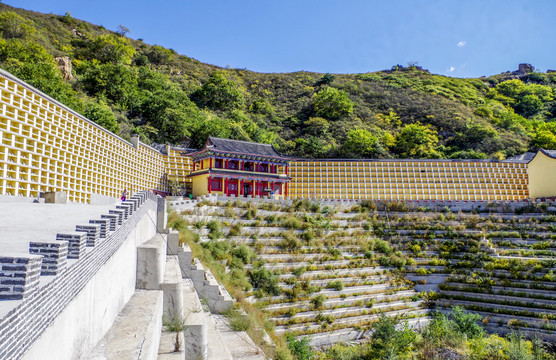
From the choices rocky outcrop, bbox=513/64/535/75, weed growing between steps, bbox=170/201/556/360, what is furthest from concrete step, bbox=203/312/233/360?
rocky outcrop, bbox=513/64/535/75

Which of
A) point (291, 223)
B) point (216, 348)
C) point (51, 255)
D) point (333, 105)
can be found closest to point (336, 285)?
point (291, 223)

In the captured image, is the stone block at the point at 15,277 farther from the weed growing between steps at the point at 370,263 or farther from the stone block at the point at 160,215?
the weed growing between steps at the point at 370,263

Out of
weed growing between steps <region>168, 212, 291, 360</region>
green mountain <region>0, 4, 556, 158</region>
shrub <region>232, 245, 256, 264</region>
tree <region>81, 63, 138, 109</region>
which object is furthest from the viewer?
tree <region>81, 63, 138, 109</region>

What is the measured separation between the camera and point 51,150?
15.2 m

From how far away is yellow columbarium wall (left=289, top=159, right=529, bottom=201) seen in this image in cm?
3153

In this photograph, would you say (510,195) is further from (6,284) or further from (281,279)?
(6,284)

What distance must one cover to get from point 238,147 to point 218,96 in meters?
28.9

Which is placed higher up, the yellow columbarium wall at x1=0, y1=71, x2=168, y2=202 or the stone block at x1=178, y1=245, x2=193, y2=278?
the yellow columbarium wall at x1=0, y1=71, x2=168, y2=202

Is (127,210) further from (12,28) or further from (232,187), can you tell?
(12,28)

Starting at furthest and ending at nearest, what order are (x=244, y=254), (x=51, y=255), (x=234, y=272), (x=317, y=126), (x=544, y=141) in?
(x=317, y=126) → (x=544, y=141) → (x=244, y=254) → (x=234, y=272) → (x=51, y=255)

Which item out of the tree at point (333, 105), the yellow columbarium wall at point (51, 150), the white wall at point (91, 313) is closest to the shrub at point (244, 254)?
the yellow columbarium wall at point (51, 150)

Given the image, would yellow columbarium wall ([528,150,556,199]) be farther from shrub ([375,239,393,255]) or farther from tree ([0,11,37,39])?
tree ([0,11,37,39])

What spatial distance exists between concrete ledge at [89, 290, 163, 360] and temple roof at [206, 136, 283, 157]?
21.2 m

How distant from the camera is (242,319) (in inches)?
418
